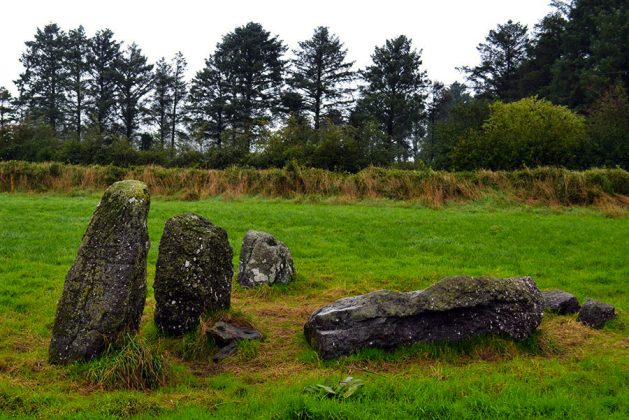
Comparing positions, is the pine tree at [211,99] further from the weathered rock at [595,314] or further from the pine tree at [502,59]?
the weathered rock at [595,314]

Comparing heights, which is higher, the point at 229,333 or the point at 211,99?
the point at 211,99

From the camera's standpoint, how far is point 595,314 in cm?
851

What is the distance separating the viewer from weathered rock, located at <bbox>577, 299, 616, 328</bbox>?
27.8ft

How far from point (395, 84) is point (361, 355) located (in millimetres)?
65628

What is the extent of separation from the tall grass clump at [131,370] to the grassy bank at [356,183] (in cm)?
2168

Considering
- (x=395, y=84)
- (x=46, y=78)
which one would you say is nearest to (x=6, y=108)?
(x=46, y=78)

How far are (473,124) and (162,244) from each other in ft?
172

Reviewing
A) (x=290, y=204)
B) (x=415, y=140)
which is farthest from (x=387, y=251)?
(x=415, y=140)

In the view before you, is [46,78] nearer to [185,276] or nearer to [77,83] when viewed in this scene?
[77,83]

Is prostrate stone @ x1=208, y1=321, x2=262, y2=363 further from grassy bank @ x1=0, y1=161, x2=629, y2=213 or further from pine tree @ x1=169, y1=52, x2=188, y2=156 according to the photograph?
pine tree @ x1=169, y1=52, x2=188, y2=156

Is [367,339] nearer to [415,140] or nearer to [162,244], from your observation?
[162,244]

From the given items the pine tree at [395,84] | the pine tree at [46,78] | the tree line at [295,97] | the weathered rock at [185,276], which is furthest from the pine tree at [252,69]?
the weathered rock at [185,276]

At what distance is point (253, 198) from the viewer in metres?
29.1

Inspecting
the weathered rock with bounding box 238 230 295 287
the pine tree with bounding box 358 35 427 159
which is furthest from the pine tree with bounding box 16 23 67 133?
the weathered rock with bounding box 238 230 295 287
